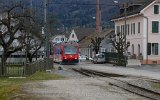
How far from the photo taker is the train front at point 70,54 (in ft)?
255

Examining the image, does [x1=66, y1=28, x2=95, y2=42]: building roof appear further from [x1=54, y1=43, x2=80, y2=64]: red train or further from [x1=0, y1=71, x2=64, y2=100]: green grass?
[x1=0, y1=71, x2=64, y2=100]: green grass

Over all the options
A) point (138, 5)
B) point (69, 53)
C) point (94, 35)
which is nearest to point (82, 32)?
point (94, 35)

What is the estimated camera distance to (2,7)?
43.0m

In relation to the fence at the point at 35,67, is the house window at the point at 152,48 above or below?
above

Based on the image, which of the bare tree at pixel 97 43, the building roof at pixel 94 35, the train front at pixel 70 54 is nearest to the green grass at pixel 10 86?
the train front at pixel 70 54

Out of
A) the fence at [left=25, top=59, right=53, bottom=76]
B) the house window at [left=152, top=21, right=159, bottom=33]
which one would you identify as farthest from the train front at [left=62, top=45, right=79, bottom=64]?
the fence at [left=25, top=59, right=53, bottom=76]

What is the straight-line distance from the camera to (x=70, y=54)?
77875 mm

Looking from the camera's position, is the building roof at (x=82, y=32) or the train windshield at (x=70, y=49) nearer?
the train windshield at (x=70, y=49)

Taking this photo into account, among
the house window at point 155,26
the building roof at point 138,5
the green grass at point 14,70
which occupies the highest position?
the building roof at point 138,5

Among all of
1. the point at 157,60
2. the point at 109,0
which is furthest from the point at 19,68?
the point at 109,0

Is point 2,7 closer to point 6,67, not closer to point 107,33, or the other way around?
point 6,67

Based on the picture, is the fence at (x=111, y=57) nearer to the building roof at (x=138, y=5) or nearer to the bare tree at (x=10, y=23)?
the building roof at (x=138, y=5)

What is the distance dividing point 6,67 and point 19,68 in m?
1.61

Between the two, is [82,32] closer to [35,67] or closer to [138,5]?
[138,5]
